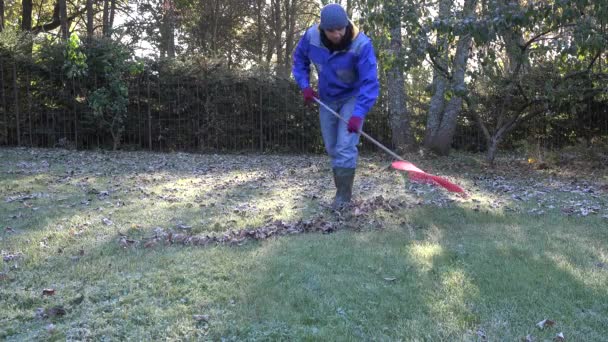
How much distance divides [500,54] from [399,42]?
5.88ft

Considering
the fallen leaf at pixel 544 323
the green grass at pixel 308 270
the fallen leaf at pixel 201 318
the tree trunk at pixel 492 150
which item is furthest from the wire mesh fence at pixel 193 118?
the fallen leaf at pixel 544 323

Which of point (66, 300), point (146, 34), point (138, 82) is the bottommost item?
point (66, 300)

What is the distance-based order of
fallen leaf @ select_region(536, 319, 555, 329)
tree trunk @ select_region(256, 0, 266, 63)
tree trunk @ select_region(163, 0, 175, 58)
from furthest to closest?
1. tree trunk @ select_region(256, 0, 266, 63)
2. tree trunk @ select_region(163, 0, 175, 58)
3. fallen leaf @ select_region(536, 319, 555, 329)

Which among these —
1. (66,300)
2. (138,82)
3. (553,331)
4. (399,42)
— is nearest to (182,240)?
(66,300)

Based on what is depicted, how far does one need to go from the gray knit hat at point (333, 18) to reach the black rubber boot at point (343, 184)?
1.45m

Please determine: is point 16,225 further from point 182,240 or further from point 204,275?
point 204,275

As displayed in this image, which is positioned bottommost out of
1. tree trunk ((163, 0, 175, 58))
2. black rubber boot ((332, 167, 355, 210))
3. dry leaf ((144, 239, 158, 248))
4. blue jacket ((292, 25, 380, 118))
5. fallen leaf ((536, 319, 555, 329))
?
fallen leaf ((536, 319, 555, 329))

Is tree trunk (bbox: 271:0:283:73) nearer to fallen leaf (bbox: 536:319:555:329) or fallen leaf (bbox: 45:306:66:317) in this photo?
fallen leaf (bbox: 45:306:66:317)

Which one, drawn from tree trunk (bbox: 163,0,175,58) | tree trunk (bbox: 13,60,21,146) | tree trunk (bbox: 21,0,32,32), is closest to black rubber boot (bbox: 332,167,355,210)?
tree trunk (bbox: 13,60,21,146)

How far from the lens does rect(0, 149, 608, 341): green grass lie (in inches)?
106

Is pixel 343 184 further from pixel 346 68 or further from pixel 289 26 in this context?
pixel 289 26

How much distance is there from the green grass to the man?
0.60 m

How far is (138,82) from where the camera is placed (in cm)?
1320

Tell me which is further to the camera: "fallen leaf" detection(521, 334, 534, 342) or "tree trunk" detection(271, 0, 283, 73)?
"tree trunk" detection(271, 0, 283, 73)
